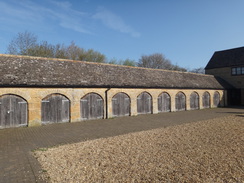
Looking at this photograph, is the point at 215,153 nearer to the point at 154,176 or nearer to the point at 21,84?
the point at 154,176

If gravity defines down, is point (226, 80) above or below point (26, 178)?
above

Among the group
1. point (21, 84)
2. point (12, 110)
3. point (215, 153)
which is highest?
point (21, 84)

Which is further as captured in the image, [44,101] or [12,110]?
[44,101]

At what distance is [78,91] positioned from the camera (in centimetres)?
1434

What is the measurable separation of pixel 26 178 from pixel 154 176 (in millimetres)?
3419

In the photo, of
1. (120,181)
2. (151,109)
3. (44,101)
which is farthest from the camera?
(151,109)

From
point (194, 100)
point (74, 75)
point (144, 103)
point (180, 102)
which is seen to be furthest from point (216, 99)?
point (74, 75)

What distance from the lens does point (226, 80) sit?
101 ft

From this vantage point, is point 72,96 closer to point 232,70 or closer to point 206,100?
point 206,100

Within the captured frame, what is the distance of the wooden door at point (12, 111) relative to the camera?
37.7 feet

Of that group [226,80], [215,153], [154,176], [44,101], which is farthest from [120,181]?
[226,80]

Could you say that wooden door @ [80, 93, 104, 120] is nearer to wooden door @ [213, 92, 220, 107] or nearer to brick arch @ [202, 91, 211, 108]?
brick arch @ [202, 91, 211, 108]

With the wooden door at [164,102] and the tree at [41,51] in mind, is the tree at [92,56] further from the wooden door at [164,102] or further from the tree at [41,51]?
the wooden door at [164,102]

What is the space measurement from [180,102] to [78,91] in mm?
13286
